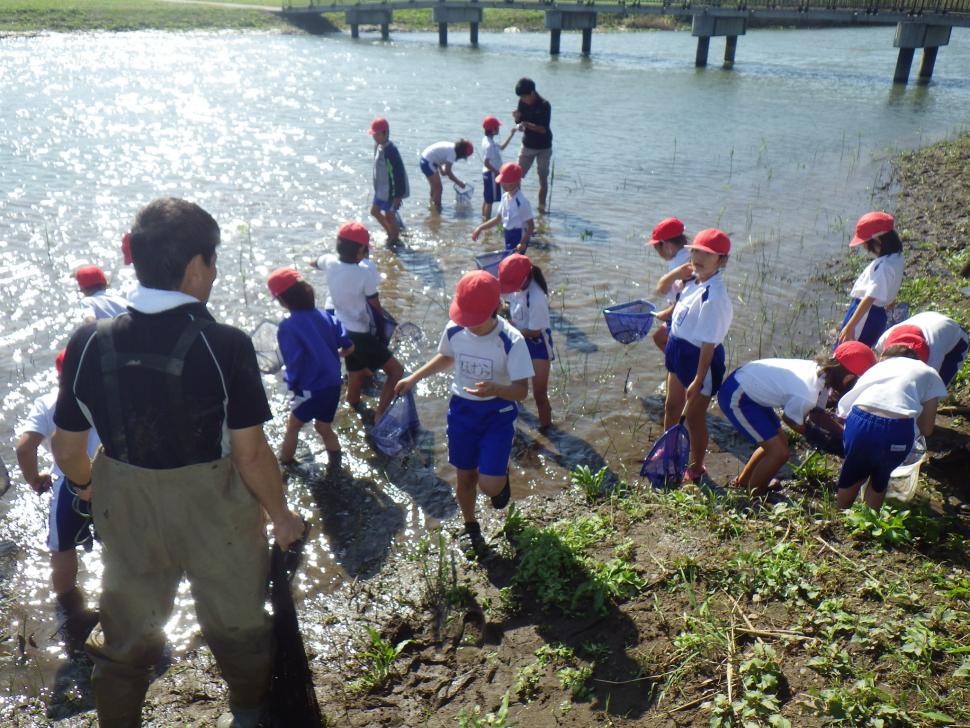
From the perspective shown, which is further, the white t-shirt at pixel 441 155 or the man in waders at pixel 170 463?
the white t-shirt at pixel 441 155

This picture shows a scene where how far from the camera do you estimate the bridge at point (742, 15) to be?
31.0 metres

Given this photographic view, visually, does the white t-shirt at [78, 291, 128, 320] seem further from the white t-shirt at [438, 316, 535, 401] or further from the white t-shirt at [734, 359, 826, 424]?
the white t-shirt at [734, 359, 826, 424]

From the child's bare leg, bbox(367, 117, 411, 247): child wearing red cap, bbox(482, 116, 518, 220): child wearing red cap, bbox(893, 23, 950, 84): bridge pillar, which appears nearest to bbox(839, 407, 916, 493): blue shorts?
the child's bare leg

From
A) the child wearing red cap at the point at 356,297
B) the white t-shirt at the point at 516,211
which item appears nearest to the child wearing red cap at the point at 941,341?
the child wearing red cap at the point at 356,297

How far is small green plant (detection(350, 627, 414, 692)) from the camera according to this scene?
3912mm

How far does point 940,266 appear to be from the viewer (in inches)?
389

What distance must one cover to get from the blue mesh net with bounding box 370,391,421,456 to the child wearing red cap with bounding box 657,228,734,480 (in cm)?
195

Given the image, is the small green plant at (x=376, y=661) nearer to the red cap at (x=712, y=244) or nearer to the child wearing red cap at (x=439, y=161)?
the red cap at (x=712, y=244)

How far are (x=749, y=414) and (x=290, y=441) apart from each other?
3.36 metres

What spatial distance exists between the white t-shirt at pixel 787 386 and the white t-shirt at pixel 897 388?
0.31 metres

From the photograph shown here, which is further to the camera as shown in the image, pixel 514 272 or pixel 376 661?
pixel 514 272

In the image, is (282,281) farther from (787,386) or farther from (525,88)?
(525,88)

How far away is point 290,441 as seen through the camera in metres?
6.07

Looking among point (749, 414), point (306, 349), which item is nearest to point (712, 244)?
point (749, 414)
